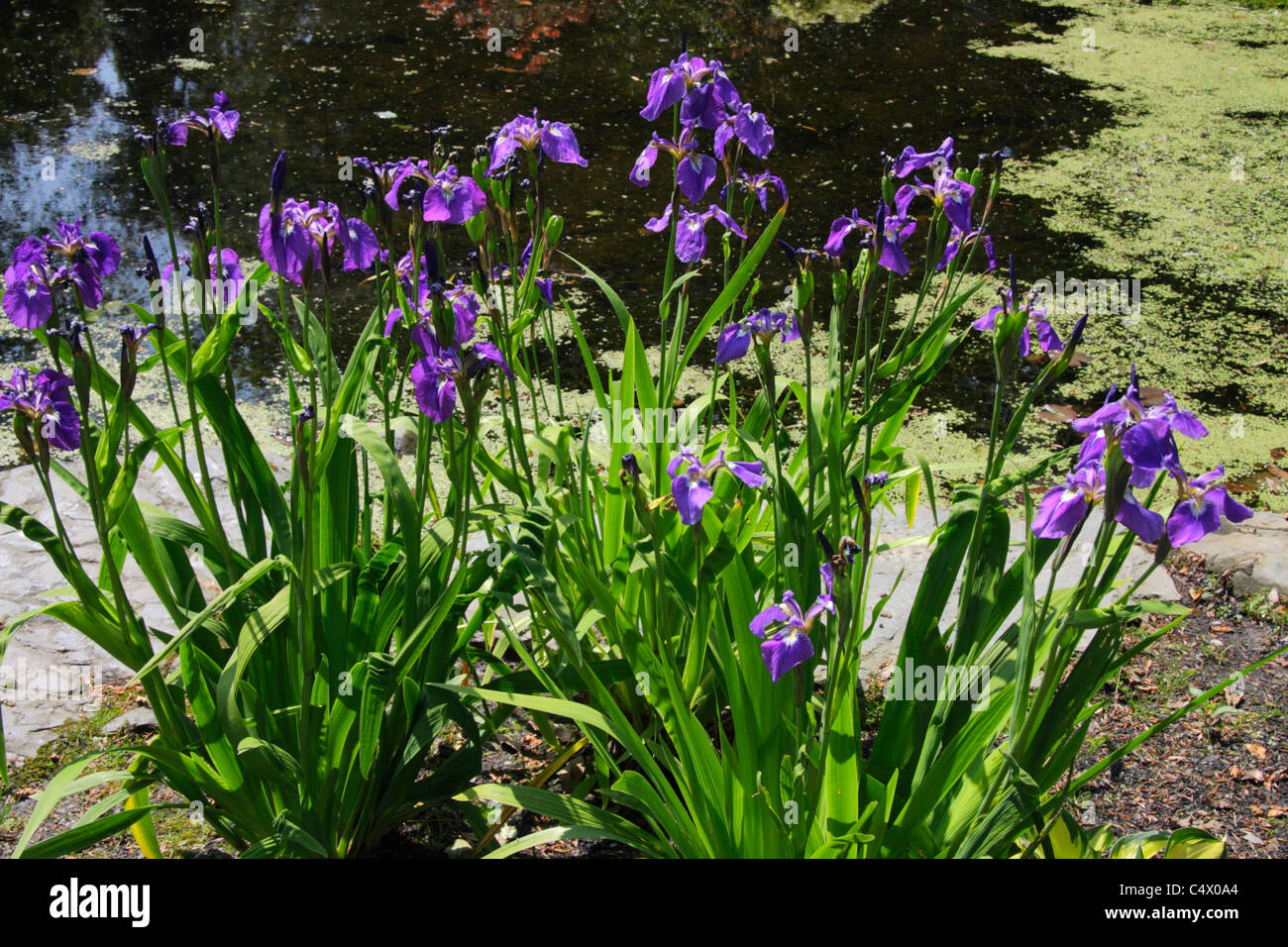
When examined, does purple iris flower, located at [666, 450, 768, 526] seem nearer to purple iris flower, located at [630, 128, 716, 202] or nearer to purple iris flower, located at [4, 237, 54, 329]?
purple iris flower, located at [630, 128, 716, 202]

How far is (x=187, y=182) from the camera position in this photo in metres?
4.04

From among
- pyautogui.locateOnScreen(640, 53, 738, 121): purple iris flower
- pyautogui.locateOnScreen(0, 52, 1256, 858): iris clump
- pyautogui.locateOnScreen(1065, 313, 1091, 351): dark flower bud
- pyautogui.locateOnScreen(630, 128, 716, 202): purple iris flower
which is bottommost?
pyautogui.locateOnScreen(0, 52, 1256, 858): iris clump

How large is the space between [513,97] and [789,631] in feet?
13.6

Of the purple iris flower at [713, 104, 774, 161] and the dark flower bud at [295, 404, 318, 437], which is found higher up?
the purple iris flower at [713, 104, 774, 161]

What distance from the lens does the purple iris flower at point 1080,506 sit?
110 cm

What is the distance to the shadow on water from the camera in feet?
12.5

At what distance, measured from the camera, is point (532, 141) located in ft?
5.30

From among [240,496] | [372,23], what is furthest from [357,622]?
[372,23]

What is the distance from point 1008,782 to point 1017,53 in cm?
521

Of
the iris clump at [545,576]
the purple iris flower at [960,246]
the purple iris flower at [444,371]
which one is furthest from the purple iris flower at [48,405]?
the purple iris flower at [960,246]

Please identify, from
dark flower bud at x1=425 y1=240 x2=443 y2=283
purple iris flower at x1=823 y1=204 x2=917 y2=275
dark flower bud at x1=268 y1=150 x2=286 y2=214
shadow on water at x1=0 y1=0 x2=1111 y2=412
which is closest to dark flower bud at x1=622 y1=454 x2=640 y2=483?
dark flower bud at x1=425 y1=240 x2=443 y2=283

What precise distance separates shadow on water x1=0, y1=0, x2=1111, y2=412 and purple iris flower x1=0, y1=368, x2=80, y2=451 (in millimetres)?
1819

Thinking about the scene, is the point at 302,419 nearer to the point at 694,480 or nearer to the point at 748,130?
the point at 694,480

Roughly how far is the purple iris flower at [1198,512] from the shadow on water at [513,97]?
1978mm
